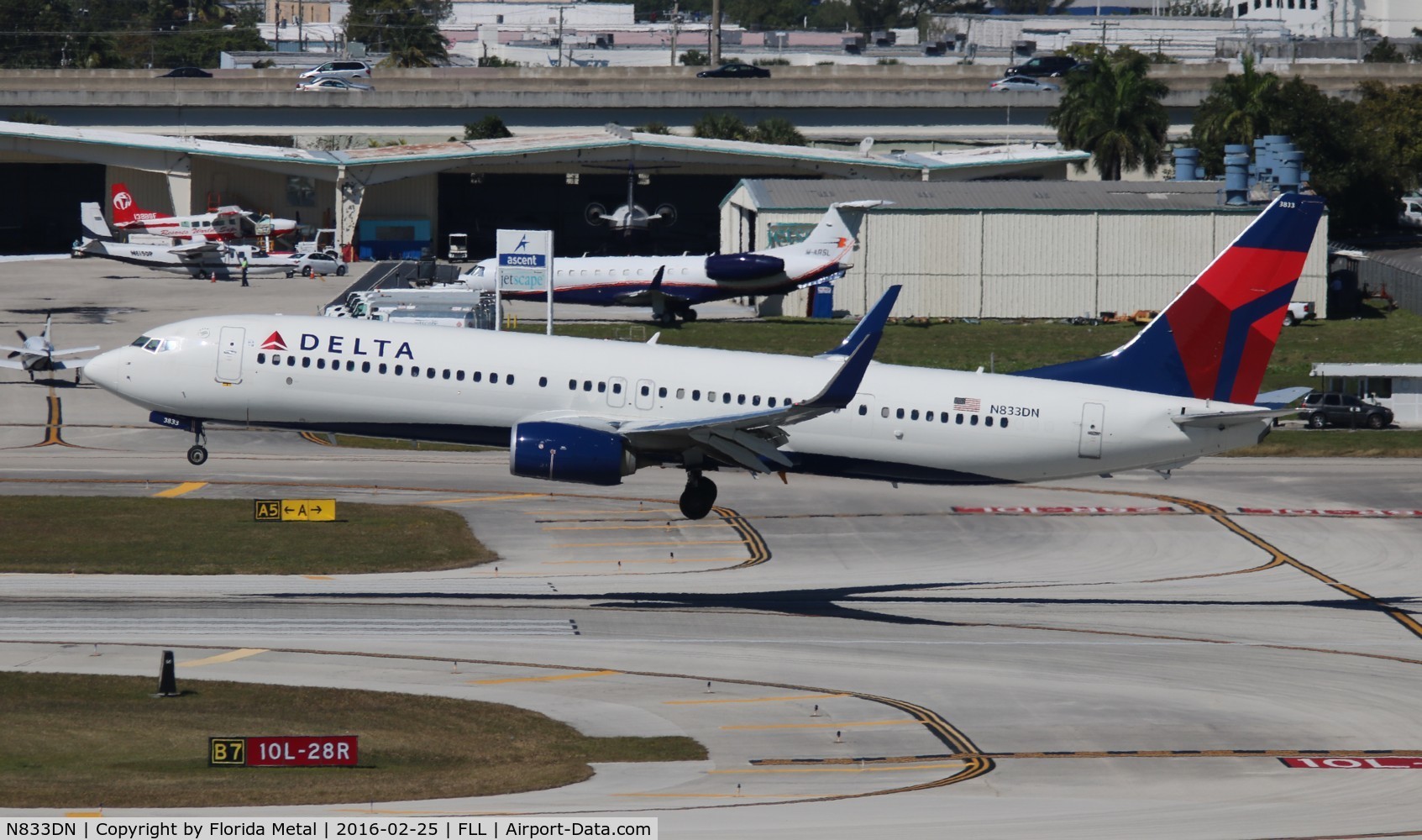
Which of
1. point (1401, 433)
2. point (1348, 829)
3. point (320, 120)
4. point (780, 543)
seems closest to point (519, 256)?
point (780, 543)

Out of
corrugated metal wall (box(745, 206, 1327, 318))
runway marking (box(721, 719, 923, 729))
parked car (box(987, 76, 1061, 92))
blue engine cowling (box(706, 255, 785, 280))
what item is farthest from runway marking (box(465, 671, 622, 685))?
parked car (box(987, 76, 1061, 92))

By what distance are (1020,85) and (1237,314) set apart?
13554 cm

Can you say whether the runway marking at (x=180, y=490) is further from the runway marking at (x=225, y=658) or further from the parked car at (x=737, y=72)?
the parked car at (x=737, y=72)

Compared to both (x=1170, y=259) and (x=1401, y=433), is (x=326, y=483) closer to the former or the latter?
(x=1401, y=433)

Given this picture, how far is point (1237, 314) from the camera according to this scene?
152 ft

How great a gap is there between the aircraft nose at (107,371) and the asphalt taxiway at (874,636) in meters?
6.06

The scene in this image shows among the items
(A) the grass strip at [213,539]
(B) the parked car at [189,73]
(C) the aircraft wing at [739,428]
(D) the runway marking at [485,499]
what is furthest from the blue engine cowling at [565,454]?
(B) the parked car at [189,73]

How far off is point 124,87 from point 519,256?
94521 millimetres

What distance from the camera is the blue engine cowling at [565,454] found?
4231 cm

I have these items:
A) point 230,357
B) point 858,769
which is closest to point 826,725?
point 858,769

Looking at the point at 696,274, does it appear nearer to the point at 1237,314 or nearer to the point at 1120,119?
the point at 1120,119

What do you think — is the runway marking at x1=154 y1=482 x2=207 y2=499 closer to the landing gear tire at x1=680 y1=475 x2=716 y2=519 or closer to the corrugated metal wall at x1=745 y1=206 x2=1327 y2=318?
the landing gear tire at x1=680 y1=475 x2=716 y2=519

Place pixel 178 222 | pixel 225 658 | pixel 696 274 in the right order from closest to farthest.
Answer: pixel 225 658 → pixel 696 274 → pixel 178 222

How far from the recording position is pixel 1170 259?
116 m
